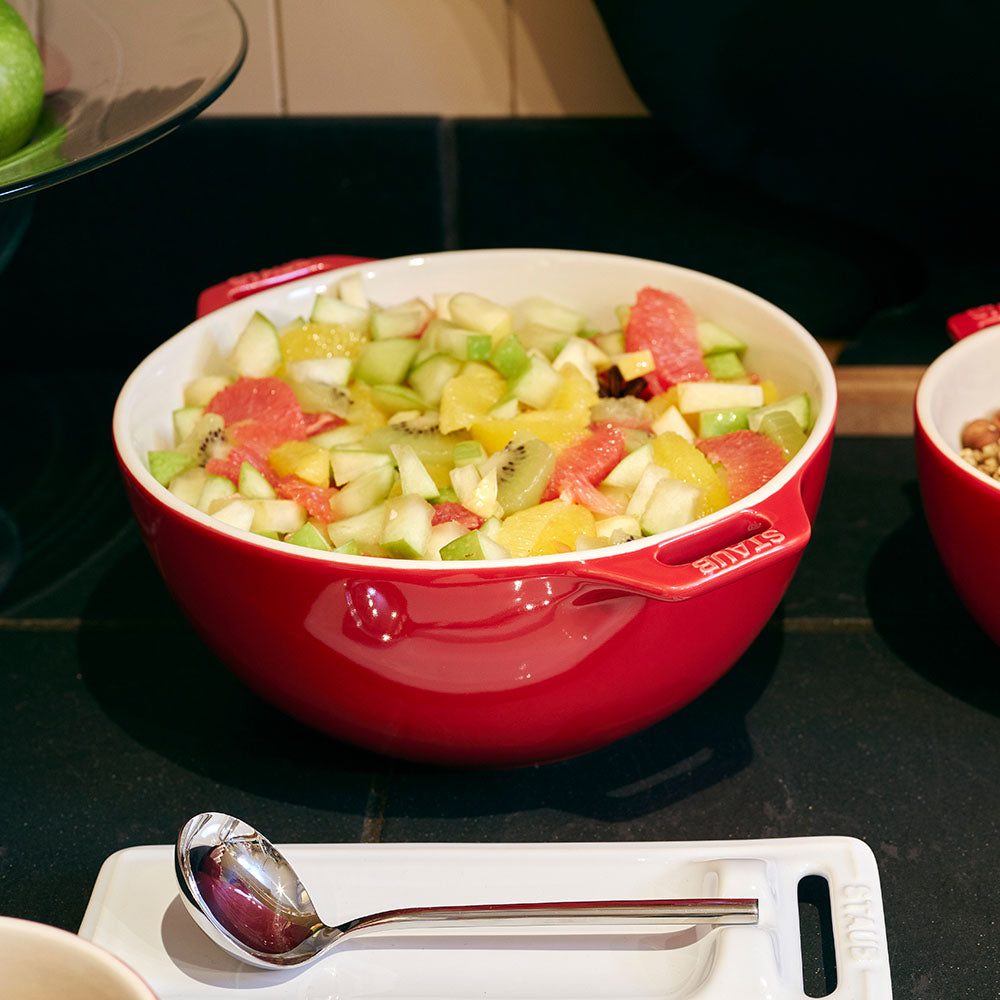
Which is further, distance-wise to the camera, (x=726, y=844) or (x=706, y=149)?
(x=706, y=149)

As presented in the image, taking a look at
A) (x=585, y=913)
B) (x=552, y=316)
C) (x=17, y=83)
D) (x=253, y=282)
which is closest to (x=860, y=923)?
(x=585, y=913)

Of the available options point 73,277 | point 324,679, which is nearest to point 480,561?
point 324,679

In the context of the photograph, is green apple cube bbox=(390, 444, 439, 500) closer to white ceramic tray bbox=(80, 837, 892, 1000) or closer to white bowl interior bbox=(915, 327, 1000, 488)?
white ceramic tray bbox=(80, 837, 892, 1000)

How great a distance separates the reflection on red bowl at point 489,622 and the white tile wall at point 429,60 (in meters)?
0.55

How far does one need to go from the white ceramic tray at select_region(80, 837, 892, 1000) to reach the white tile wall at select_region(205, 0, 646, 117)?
81 cm

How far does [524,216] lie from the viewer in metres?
1.27

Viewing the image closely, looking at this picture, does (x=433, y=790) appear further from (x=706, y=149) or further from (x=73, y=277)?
(x=73, y=277)

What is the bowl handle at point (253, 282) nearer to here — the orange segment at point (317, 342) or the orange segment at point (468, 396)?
the orange segment at point (317, 342)

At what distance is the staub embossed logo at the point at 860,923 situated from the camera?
2.10 feet

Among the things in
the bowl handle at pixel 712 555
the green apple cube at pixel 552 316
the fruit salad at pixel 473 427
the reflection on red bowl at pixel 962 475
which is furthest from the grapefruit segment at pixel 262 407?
the reflection on red bowl at pixel 962 475

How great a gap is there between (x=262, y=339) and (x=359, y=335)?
79mm

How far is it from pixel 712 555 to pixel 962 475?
23 centimetres

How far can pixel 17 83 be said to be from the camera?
2.72 feet

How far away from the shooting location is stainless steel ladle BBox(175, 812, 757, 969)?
2.05ft
